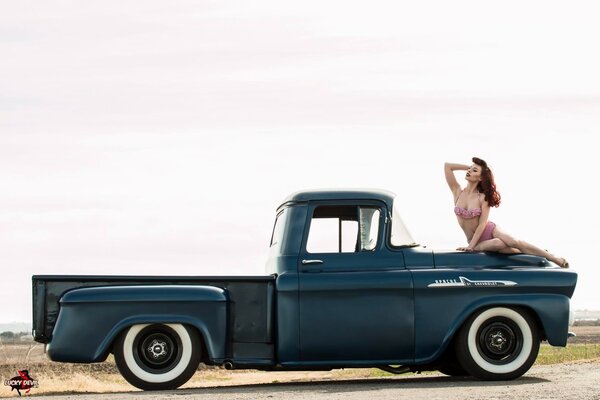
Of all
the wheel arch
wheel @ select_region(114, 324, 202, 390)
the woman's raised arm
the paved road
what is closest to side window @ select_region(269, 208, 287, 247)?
the wheel arch

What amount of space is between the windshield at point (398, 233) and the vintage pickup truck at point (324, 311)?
0.02 metres

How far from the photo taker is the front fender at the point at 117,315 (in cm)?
1252

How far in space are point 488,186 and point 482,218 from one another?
41 cm

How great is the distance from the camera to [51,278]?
12.7m

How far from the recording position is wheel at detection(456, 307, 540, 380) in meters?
12.9

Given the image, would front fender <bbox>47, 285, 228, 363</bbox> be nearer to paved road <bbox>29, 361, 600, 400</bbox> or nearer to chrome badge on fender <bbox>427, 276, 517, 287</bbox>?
paved road <bbox>29, 361, 600, 400</bbox>

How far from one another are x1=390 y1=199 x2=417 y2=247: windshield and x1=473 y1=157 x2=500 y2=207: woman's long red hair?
3.71 ft

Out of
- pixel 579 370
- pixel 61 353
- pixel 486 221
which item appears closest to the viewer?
pixel 61 353

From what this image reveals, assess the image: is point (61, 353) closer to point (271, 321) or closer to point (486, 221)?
point (271, 321)

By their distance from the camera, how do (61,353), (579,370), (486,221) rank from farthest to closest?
(579,370) < (486,221) < (61,353)

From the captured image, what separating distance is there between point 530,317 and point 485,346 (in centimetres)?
66

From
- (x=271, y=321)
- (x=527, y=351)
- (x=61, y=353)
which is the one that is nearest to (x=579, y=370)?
(x=527, y=351)

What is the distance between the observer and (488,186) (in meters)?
13.5

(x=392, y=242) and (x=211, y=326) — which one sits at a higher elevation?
(x=392, y=242)
